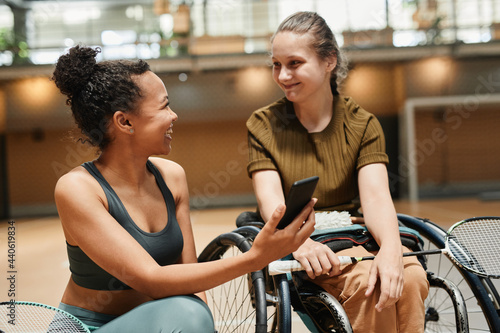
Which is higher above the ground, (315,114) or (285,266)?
(315,114)

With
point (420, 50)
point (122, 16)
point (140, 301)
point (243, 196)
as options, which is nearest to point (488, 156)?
point (420, 50)

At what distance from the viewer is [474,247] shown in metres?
1.40

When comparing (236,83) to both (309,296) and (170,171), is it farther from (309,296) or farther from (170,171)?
(309,296)

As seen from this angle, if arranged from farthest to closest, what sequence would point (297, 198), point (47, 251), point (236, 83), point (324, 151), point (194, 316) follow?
1. point (236, 83)
2. point (47, 251)
3. point (324, 151)
4. point (194, 316)
5. point (297, 198)

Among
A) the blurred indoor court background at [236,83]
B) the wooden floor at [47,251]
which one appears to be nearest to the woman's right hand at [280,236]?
the wooden floor at [47,251]

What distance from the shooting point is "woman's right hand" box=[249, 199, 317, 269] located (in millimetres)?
906

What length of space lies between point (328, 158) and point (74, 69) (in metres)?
0.76

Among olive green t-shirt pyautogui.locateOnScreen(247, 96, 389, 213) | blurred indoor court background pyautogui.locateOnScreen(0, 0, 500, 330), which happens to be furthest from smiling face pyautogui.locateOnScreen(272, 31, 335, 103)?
blurred indoor court background pyautogui.locateOnScreen(0, 0, 500, 330)

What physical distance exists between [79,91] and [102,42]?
930 cm

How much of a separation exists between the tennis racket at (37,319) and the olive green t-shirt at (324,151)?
26.5 inches

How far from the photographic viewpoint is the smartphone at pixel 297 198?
0.85m

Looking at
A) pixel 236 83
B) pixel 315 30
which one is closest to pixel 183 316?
pixel 315 30

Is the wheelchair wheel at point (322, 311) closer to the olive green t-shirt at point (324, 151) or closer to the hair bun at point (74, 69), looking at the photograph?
the olive green t-shirt at point (324, 151)

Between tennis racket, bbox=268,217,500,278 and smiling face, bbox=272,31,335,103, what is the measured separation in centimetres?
52
